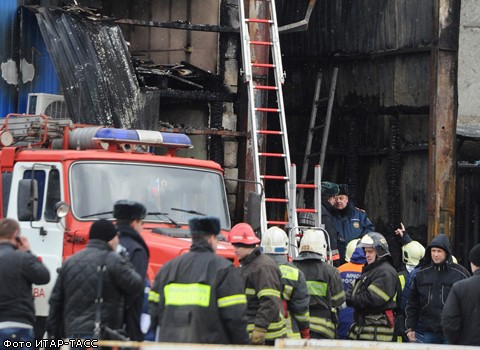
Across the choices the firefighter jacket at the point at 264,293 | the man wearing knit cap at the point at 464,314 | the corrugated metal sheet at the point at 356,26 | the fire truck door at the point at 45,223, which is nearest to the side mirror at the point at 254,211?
the firefighter jacket at the point at 264,293

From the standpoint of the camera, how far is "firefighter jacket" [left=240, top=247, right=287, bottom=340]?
8781 mm

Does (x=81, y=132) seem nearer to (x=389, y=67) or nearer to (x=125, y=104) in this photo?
(x=125, y=104)

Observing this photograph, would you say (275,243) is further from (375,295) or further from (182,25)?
(182,25)

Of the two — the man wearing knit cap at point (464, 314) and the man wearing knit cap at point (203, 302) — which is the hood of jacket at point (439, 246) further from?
the man wearing knit cap at point (203, 302)

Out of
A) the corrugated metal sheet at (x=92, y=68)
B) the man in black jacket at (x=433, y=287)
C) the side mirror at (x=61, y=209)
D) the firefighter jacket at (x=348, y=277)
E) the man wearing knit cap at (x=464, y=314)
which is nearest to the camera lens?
the man wearing knit cap at (x=464, y=314)

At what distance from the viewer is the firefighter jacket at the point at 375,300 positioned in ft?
34.0

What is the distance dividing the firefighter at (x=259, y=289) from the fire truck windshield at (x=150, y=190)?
4.03ft

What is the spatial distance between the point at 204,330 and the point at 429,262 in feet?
12.6

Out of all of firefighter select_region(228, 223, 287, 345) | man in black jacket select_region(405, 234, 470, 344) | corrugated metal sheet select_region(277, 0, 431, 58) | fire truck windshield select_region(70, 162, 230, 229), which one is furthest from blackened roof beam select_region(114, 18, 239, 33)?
firefighter select_region(228, 223, 287, 345)

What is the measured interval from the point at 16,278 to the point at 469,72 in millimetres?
11194

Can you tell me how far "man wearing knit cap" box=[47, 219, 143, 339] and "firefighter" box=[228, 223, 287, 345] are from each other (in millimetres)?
1370

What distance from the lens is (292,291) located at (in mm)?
9414

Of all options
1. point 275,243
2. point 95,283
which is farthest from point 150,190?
point 95,283

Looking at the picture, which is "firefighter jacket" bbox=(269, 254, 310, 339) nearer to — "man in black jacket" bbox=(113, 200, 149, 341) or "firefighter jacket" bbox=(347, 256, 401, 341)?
"firefighter jacket" bbox=(347, 256, 401, 341)
